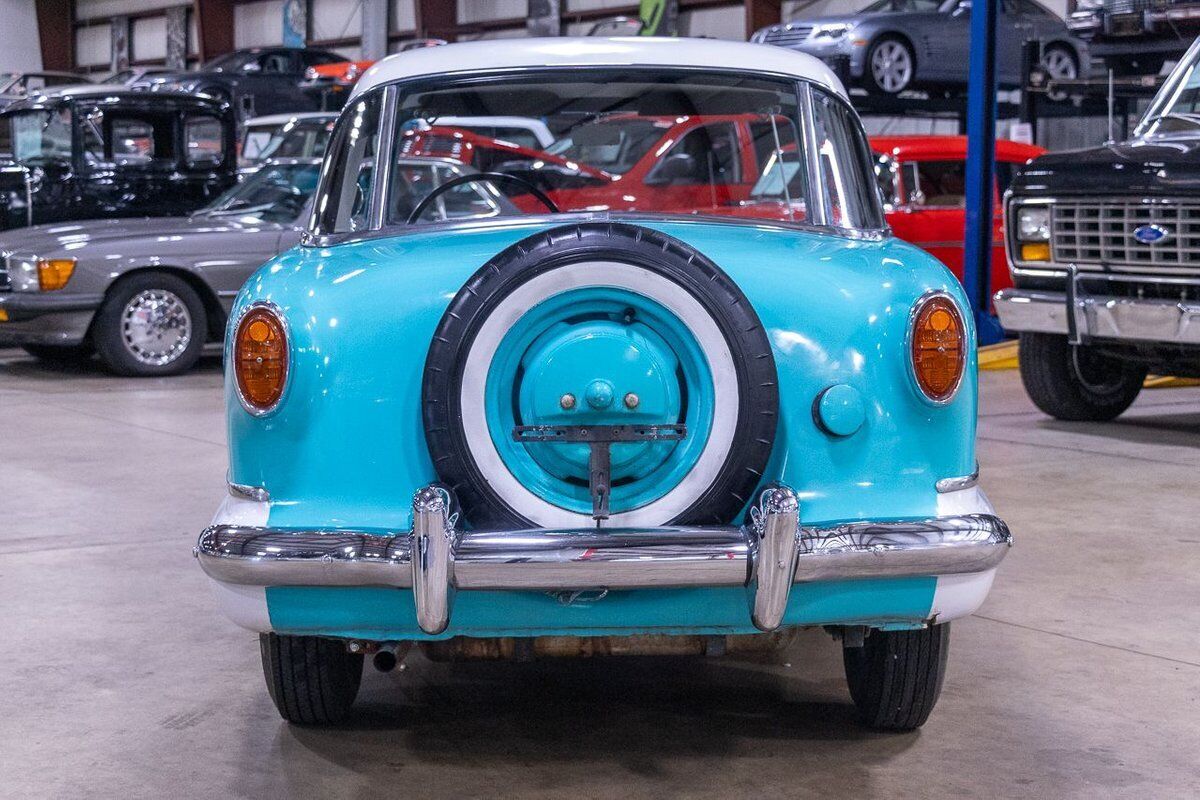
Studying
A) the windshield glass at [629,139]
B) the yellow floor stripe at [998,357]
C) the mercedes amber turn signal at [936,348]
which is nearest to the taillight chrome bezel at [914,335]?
the mercedes amber turn signal at [936,348]

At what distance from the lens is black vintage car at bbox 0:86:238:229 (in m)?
12.0

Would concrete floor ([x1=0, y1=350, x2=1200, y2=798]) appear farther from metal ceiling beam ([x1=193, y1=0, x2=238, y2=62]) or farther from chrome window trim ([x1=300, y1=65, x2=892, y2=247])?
metal ceiling beam ([x1=193, y1=0, x2=238, y2=62])

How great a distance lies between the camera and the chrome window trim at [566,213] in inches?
142

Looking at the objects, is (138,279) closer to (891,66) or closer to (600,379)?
(600,379)

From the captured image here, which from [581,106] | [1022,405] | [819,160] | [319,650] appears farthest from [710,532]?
[1022,405]

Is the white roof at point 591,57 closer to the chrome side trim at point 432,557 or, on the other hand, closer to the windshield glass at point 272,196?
the chrome side trim at point 432,557

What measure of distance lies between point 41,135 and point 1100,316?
329 inches

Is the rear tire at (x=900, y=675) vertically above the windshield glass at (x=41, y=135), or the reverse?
the windshield glass at (x=41, y=135)

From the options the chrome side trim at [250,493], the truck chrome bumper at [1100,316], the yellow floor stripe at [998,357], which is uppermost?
the chrome side trim at [250,493]

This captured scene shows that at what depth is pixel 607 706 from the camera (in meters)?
3.73

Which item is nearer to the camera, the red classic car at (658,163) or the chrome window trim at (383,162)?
the chrome window trim at (383,162)

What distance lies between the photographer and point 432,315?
3115 millimetres

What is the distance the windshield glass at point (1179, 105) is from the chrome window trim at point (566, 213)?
419 centimetres

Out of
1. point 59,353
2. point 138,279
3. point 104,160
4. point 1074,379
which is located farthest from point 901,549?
point 104,160
